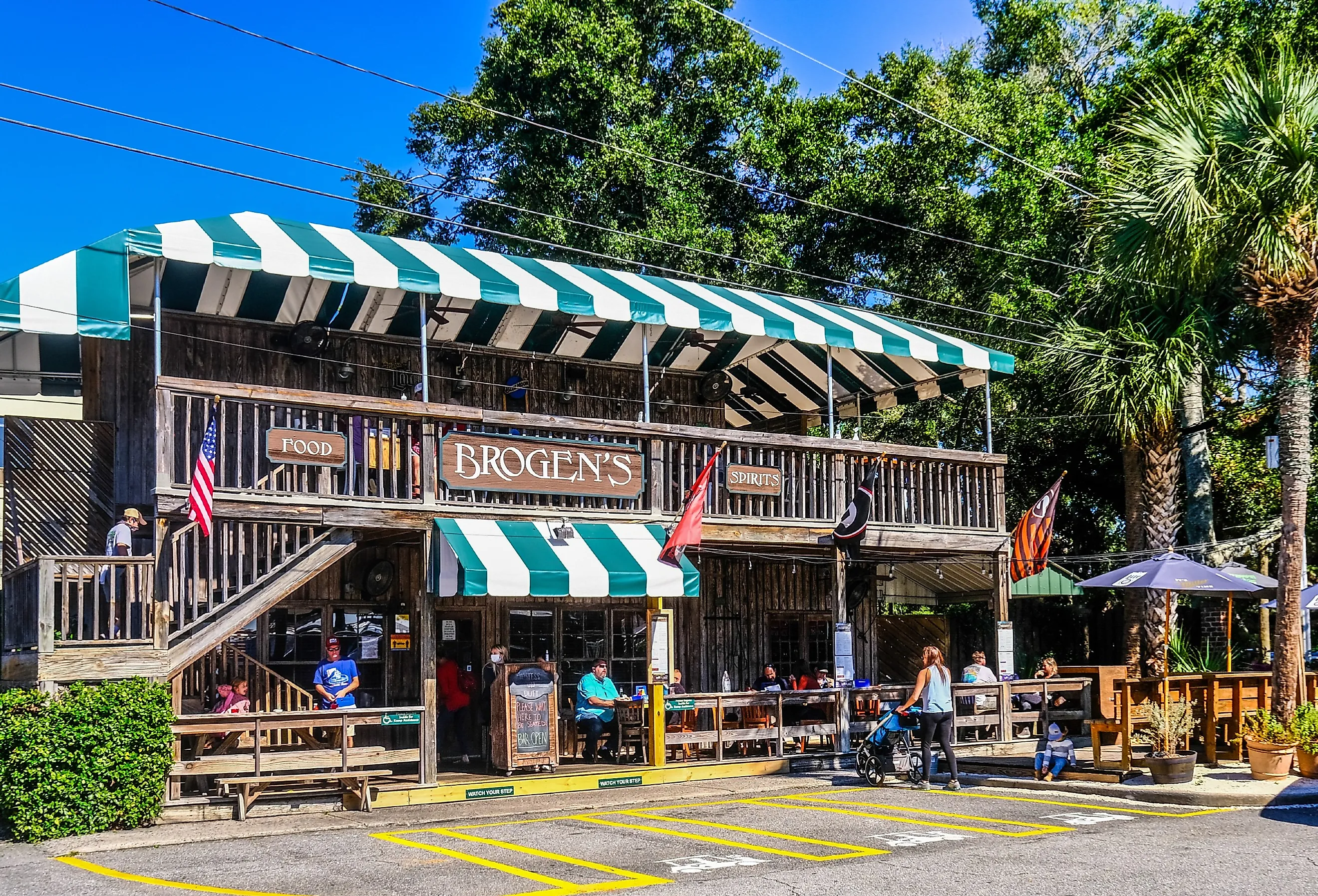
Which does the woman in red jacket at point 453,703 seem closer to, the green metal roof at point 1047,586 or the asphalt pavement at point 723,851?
the asphalt pavement at point 723,851

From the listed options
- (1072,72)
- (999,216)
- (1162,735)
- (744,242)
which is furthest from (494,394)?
(1072,72)

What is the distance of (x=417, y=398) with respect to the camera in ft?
60.1

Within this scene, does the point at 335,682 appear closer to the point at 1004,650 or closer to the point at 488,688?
the point at 488,688

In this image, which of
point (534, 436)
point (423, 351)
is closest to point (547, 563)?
point (534, 436)

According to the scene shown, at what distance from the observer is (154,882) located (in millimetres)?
9641

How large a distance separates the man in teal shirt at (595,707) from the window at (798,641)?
4.93 metres

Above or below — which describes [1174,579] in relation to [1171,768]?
above

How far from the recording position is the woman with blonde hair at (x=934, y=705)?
14586 millimetres

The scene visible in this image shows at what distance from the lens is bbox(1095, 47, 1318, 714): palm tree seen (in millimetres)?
15242

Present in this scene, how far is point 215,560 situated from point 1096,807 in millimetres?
9958

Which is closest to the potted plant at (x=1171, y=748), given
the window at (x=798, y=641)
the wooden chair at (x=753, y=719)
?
the wooden chair at (x=753, y=719)

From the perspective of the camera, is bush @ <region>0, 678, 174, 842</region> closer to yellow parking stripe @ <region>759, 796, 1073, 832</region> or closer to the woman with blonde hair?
yellow parking stripe @ <region>759, 796, 1073, 832</region>

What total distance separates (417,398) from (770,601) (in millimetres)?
7056

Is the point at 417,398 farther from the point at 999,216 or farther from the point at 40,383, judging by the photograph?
the point at 999,216
